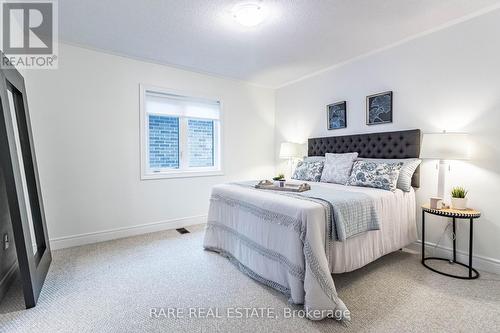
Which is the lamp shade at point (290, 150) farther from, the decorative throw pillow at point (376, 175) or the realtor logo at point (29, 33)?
the realtor logo at point (29, 33)

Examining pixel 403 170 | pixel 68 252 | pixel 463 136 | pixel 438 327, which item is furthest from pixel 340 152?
pixel 68 252

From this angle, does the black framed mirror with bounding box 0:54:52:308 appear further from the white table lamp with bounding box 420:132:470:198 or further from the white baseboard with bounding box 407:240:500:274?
the white baseboard with bounding box 407:240:500:274

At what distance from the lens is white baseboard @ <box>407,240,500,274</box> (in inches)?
90.4

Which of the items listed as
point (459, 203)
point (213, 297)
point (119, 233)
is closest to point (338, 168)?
point (459, 203)

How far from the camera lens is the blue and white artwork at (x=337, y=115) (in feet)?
11.8

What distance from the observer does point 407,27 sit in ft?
8.49

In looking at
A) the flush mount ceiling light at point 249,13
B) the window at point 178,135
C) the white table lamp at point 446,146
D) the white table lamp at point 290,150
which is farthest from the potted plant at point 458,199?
the window at point 178,135

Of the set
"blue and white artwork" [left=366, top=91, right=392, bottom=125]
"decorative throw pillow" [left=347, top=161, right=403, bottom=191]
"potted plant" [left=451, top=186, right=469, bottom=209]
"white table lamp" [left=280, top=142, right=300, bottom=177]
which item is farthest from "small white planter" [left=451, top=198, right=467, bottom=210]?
"white table lamp" [left=280, top=142, right=300, bottom=177]

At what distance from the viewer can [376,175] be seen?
104 inches

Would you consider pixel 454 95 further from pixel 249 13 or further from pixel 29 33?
pixel 29 33

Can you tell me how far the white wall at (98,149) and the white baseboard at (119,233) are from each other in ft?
0.04

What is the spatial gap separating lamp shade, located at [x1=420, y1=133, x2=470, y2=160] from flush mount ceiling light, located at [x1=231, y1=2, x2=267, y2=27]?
2040 mm

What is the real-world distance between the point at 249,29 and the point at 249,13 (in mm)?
402

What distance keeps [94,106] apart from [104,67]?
0.53m
